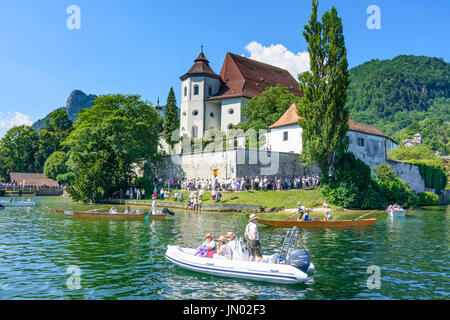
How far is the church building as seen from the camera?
6675 cm

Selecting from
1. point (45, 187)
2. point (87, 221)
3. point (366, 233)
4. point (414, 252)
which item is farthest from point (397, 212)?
point (45, 187)

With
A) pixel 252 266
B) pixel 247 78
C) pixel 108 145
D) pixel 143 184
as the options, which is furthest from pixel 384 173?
pixel 252 266

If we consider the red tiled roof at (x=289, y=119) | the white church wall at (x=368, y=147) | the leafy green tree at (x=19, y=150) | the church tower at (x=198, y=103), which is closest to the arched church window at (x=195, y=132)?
the church tower at (x=198, y=103)

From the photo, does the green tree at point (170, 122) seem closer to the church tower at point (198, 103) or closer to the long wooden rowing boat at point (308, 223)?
the church tower at point (198, 103)

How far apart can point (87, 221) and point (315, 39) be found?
28914 mm

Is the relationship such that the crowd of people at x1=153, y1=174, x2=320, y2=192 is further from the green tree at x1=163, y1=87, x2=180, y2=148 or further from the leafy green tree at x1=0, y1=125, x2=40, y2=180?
the leafy green tree at x1=0, y1=125, x2=40, y2=180

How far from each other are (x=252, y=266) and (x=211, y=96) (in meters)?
58.4

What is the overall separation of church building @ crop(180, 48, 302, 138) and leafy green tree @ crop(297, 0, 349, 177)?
2627 cm

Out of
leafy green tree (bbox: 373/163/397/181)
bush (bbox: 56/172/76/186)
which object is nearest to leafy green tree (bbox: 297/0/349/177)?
leafy green tree (bbox: 373/163/397/181)

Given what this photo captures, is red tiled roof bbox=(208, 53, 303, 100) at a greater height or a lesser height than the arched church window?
greater

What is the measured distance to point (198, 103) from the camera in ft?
224

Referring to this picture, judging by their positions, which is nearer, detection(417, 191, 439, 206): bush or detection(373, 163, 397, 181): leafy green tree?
detection(373, 163, 397, 181): leafy green tree

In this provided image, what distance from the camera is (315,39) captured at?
39.5 m

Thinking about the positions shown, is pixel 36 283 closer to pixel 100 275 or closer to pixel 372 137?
pixel 100 275
